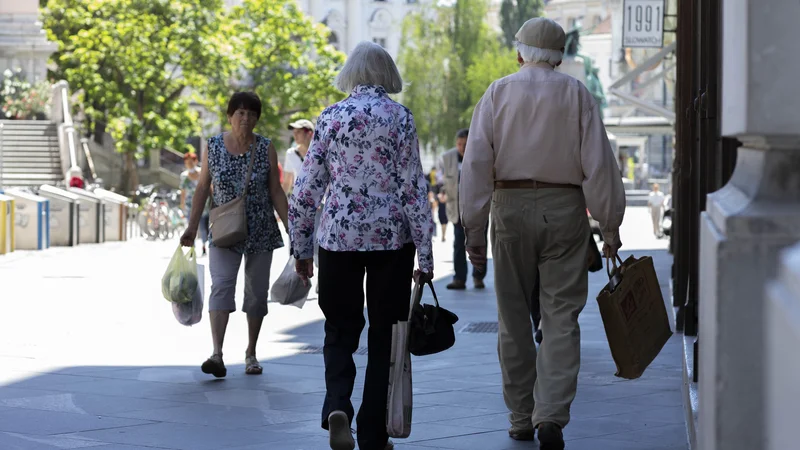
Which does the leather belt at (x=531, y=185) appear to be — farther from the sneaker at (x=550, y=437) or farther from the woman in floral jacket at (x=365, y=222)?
the sneaker at (x=550, y=437)

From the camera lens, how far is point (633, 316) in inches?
236

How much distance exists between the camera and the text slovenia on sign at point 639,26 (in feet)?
72.7

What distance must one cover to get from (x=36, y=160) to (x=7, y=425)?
3616cm

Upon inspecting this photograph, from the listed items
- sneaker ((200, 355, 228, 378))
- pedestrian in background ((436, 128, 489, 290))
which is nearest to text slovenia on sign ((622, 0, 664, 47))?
pedestrian in background ((436, 128, 489, 290))

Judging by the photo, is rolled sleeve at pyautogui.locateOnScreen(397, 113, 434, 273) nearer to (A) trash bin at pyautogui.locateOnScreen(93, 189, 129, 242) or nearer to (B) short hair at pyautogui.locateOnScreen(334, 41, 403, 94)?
(B) short hair at pyautogui.locateOnScreen(334, 41, 403, 94)

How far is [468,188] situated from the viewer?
6.07 meters

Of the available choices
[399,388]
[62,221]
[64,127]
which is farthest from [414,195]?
[64,127]

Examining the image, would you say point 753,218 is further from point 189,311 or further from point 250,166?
point 189,311

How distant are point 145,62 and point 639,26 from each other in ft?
88.9

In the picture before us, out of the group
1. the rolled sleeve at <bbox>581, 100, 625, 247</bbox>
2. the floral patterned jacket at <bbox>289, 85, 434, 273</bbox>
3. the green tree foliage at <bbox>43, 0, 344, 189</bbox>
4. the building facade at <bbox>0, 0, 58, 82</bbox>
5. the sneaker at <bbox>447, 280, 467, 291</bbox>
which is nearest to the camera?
the floral patterned jacket at <bbox>289, 85, 434, 273</bbox>

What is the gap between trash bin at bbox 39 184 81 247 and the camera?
25.6 meters

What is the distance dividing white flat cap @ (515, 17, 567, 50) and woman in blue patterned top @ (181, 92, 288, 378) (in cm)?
247

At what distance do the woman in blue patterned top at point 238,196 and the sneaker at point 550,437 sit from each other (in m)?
2.89

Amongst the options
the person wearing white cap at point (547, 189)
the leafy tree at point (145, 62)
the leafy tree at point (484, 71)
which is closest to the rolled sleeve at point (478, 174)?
the person wearing white cap at point (547, 189)
